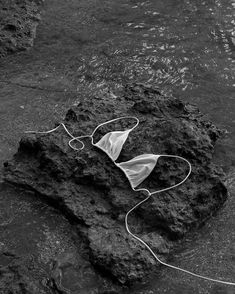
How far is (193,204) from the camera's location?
4262 mm

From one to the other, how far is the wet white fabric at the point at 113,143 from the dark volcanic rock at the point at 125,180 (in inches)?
1.9

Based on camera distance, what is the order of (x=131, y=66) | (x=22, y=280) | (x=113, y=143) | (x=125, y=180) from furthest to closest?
(x=131, y=66) → (x=113, y=143) → (x=125, y=180) → (x=22, y=280)

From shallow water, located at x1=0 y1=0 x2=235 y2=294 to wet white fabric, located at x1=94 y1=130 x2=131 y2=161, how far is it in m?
0.77

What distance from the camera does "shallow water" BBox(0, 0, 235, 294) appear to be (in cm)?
435

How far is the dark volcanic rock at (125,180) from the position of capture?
13.0ft

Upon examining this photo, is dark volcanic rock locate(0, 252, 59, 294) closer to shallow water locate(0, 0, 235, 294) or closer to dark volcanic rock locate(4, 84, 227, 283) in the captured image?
shallow water locate(0, 0, 235, 294)

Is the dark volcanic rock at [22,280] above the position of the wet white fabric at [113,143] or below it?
below

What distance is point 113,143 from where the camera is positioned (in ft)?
14.7

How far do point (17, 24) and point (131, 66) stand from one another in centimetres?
173

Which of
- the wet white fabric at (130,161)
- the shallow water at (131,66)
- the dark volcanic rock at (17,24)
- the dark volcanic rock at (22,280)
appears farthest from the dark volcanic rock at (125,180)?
the dark volcanic rock at (17,24)

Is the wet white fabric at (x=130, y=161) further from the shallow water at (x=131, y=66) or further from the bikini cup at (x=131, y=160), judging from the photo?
the shallow water at (x=131, y=66)

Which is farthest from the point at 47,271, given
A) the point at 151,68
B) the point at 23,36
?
the point at 23,36

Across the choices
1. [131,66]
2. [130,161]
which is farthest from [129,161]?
[131,66]

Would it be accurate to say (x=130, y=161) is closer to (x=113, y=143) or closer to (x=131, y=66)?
(x=113, y=143)
